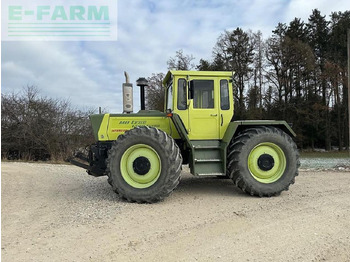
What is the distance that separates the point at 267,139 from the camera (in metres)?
5.91

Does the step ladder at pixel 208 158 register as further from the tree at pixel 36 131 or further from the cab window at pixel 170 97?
the tree at pixel 36 131

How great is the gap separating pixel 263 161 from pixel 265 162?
0.14 ft

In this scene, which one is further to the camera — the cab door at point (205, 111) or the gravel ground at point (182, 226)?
the cab door at point (205, 111)

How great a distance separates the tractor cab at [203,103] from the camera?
19.9 ft

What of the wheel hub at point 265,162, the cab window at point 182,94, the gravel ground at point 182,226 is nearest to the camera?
the gravel ground at point 182,226

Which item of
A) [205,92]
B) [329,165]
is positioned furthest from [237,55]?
[205,92]

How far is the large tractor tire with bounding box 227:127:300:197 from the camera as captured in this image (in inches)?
227

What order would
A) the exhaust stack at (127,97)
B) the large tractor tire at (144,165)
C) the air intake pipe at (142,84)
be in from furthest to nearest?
the air intake pipe at (142,84) < the exhaust stack at (127,97) < the large tractor tire at (144,165)

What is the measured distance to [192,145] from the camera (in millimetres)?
5938

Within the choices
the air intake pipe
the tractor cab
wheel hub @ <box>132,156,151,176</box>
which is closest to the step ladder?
the tractor cab

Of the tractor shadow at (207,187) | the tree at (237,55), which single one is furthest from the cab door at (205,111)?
the tree at (237,55)

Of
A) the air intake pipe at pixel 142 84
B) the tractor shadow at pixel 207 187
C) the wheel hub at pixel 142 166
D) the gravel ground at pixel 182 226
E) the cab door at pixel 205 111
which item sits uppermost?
the air intake pipe at pixel 142 84

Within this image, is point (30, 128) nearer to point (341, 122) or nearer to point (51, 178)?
point (51, 178)

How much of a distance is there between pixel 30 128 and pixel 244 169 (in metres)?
13.6
